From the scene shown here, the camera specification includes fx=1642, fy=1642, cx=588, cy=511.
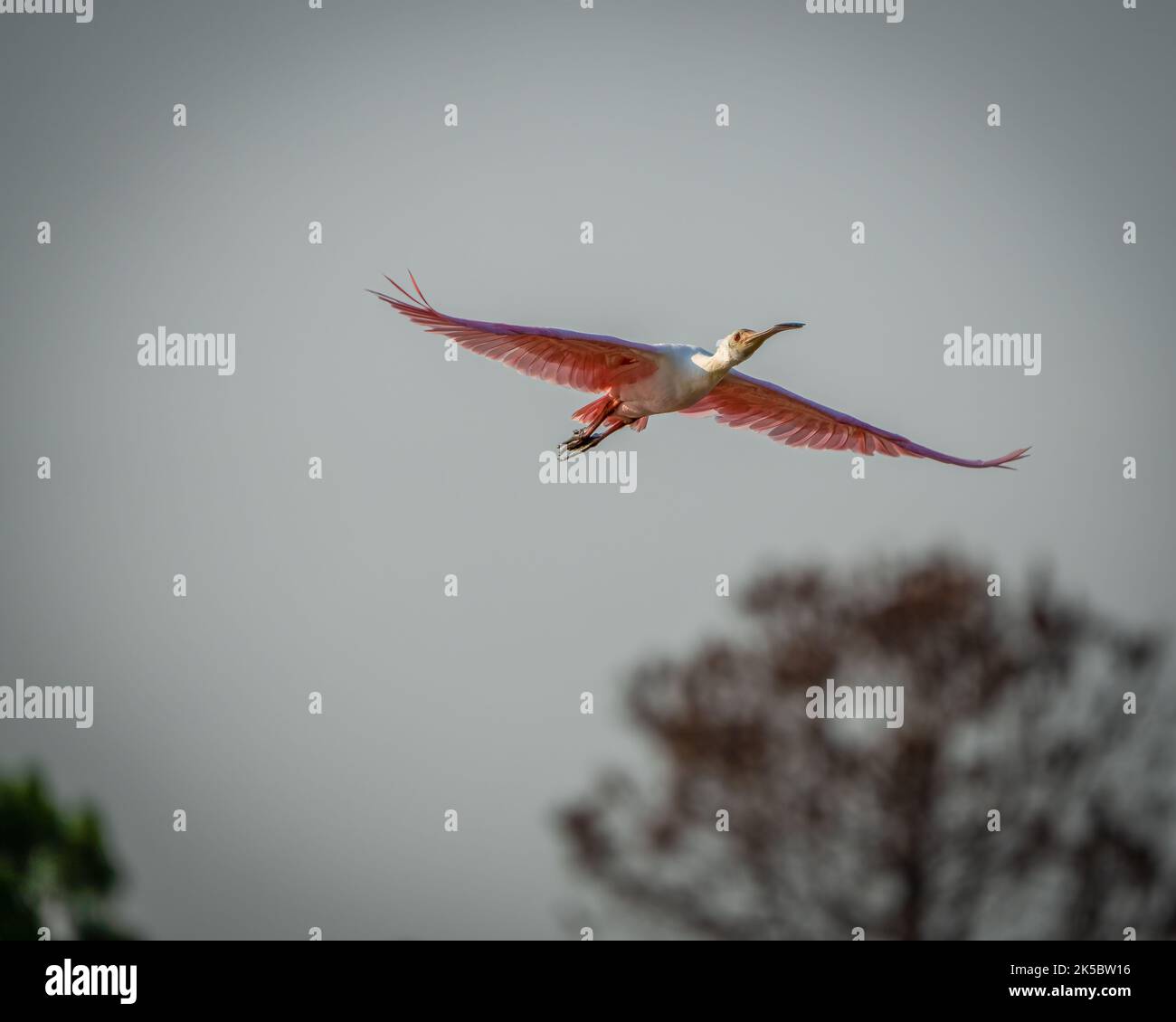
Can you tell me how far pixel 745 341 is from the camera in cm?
1095

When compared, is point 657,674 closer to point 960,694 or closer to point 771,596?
point 771,596

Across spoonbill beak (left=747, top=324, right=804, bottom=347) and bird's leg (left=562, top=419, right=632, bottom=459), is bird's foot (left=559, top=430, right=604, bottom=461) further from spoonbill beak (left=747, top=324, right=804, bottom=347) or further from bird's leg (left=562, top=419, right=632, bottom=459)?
spoonbill beak (left=747, top=324, right=804, bottom=347)

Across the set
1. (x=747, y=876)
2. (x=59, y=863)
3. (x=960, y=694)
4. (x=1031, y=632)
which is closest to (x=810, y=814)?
(x=747, y=876)

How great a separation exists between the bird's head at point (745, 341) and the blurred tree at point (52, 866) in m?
11.2

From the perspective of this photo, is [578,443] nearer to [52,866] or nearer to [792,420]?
[792,420]

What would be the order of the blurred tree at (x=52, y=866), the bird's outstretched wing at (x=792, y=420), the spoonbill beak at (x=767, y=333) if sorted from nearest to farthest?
the spoonbill beak at (x=767, y=333) → the bird's outstretched wing at (x=792, y=420) → the blurred tree at (x=52, y=866)

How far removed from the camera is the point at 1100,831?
23.1 m

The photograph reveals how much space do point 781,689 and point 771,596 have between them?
201cm

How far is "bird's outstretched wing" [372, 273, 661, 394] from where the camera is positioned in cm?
1088

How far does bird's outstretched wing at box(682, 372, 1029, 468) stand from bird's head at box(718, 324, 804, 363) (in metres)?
1.21

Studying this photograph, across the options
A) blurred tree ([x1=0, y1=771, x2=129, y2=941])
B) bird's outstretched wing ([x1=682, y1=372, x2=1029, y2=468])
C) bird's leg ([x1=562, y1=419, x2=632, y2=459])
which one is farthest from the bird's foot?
blurred tree ([x1=0, y1=771, x2=129, y2=941])

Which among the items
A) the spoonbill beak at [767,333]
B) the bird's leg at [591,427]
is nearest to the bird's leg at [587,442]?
the bird's leg at [591,427]

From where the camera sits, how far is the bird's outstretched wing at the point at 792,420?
12.6 metres

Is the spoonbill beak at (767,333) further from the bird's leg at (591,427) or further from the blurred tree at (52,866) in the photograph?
the blurred tree at (52,866)
